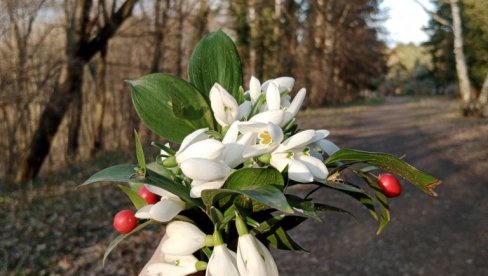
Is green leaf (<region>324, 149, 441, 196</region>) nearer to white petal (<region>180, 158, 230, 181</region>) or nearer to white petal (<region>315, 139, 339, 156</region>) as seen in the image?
white petal (<region>315, 139, 339, 156</region>)

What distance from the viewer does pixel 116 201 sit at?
24.7 feet

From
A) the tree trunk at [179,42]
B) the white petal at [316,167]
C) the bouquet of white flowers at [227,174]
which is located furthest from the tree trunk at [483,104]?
the white petal at [316,167]

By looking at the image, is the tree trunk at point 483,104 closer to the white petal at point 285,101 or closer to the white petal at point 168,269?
the white petal at point 285,101

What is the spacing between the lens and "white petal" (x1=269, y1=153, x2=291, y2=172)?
103 centimetres

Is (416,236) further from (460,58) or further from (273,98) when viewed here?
(460,58)

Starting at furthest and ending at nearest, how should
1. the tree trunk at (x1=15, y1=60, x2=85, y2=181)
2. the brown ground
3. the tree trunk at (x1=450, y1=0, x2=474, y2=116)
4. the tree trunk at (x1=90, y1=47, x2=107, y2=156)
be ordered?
the tree trunk at (x1=450, y1=0, x2=474, y2=116) → the tree trunk at (x1=90, y1=47, x2=107, y2=156) → the tree trunk at (x1=15, y1=60, x2=85, y2=181) → the brown ground

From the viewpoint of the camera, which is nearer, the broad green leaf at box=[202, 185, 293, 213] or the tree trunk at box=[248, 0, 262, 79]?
the broad green leaf at box=[202, 185, 293, 213]

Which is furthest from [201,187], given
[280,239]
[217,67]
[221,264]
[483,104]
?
[483,104]

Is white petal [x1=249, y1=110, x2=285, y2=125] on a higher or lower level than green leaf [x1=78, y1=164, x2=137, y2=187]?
higher

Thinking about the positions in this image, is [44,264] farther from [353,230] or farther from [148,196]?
[148,196]

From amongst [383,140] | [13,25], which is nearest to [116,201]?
[13,25]

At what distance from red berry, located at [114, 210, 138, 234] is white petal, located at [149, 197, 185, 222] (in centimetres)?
8

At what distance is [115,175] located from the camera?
107 cm

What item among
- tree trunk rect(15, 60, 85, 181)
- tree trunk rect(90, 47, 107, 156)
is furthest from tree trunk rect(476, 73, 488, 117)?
tree trunk rect(15, 60, 85, 181)
